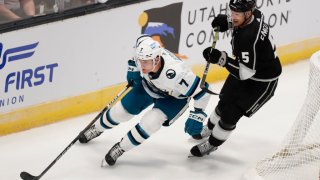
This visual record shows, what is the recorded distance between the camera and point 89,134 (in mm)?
5734

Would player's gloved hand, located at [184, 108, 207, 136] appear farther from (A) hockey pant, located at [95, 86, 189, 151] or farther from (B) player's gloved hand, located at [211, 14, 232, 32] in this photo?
(B) player's gloved hand, located at [211, 14, 232, 32]

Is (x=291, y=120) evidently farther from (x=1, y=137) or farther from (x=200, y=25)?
(x=1, y=137)

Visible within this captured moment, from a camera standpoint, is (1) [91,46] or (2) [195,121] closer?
(2) [195,121]

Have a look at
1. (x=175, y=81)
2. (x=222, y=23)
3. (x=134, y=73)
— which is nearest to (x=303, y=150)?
(x=175, y=81)

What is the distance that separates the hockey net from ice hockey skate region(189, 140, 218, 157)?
506 mm

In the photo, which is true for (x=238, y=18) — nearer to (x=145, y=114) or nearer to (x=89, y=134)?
(x=145, y=114)

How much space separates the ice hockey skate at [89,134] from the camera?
18.7 feet

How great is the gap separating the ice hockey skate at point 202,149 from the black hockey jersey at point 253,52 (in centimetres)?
62

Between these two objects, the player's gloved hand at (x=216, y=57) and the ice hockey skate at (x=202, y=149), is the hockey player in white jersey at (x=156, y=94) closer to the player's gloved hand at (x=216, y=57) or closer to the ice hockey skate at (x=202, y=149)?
the player's gloved hand at (x=216, y=57)

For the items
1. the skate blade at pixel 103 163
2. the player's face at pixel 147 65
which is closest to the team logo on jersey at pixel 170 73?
the player's face at pixel 147 65

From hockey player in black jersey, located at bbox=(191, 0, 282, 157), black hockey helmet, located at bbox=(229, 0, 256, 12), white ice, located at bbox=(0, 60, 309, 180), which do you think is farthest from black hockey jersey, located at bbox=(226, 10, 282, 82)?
white ice, located at bbox=(0, 60, 309, 180)

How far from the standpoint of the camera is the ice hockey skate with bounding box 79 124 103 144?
18.7ft

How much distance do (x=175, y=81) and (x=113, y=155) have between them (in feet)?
2.23

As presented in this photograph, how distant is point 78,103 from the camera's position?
629 centimetres
